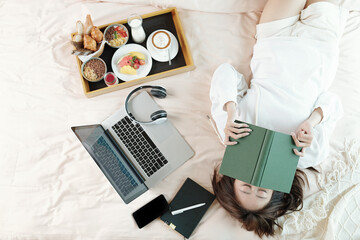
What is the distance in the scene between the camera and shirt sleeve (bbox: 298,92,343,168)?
109 centimetres

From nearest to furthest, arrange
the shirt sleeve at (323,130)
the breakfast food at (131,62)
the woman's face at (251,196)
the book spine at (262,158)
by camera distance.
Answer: the book spine at (262,158) < the woman's face at (251,196) < the shirt sleeve at (323,130) < the breakfast food at (131,62)

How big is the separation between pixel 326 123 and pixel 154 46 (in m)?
0.78

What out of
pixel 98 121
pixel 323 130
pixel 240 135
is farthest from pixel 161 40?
pixel 323 130

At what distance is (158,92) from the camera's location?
118cm

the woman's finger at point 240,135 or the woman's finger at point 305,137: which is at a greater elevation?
the woman's finger at point 240,135

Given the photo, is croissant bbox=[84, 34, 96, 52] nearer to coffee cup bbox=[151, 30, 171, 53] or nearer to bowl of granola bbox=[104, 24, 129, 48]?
bowl of granola bbox=[104, 24, 129, 48]

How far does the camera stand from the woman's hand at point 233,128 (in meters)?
0.94

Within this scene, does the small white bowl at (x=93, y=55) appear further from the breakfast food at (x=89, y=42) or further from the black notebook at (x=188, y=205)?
the black notebook at (x=188, y=205)

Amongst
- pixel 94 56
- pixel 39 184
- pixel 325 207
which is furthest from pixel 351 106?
pixel 39 184

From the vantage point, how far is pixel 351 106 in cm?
121

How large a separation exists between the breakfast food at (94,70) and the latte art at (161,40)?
0.83 ft

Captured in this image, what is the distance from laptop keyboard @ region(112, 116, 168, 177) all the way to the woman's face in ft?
1.09

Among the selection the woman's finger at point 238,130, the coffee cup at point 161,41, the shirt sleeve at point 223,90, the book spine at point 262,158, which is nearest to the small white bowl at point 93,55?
the coffee cup at point 161,41

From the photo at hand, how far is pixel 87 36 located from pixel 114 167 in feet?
1.84
